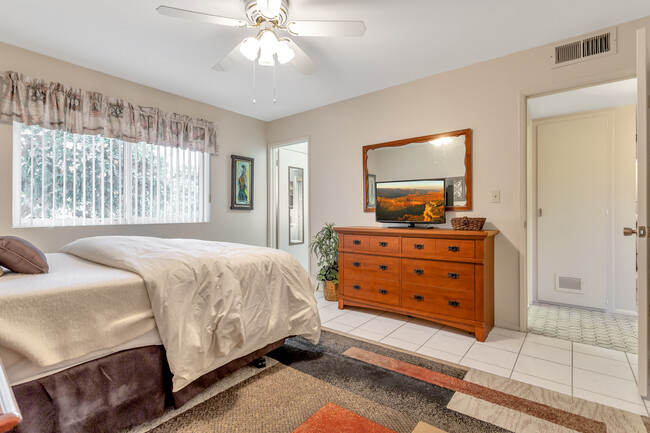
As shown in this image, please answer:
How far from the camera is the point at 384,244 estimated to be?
312cm

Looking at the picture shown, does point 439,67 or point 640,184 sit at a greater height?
point 439,67

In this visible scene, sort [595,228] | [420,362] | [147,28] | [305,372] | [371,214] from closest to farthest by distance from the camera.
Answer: [305,372] → [420,362] → [147,28] → [595,228] → [371,214]

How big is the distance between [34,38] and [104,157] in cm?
108

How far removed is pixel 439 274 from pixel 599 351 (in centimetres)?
125

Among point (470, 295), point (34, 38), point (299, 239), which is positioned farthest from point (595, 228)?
point (34, 38)

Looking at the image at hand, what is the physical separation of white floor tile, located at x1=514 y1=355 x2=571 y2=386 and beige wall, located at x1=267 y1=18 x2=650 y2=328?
65 cm

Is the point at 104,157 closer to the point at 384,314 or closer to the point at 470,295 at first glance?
the point at 384,314

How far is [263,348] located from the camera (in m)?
2.09

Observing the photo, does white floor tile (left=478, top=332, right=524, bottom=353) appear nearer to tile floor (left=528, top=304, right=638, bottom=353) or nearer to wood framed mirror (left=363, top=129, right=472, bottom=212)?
tile floor (left=528, top=304, right=638, bottom=353)

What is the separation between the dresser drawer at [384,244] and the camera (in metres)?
3.05

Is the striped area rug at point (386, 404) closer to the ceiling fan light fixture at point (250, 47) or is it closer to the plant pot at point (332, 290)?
the plant pot at point (332, 290)

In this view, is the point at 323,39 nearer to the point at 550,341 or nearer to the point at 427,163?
the point at 427,163

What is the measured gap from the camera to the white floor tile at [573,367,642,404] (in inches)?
72.0

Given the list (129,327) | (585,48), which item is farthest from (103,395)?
(585,48)
